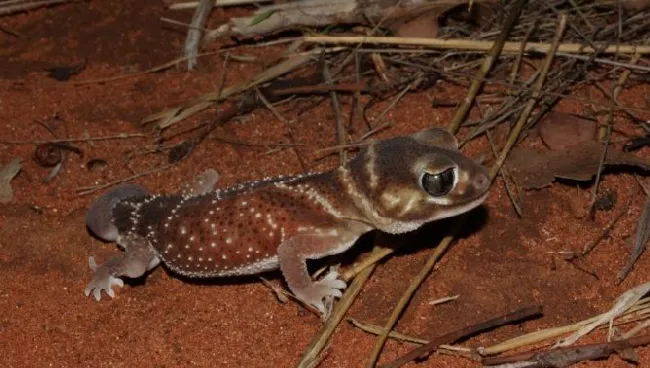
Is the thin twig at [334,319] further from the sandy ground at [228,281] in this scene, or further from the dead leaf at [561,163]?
the dead leaf at [561,163]

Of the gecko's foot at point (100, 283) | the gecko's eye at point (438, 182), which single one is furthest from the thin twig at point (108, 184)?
the gecko's eye at point (438, 182)

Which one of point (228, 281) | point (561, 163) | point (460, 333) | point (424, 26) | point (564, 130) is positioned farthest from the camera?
point (424, 26)

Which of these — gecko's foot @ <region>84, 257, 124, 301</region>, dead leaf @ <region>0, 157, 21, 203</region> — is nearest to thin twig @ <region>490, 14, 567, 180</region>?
gecko's foot @ <region>84, 257, 124, 301</region>

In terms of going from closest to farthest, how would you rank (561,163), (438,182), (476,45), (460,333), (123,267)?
(438,182), (460,333), (123,267), (561,163), (476,45)

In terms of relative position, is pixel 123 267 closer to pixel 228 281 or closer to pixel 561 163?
pixel 228 281

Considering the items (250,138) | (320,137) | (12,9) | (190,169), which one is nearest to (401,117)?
(320,137)

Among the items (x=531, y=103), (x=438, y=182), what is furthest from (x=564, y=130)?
(x=438, y=182)

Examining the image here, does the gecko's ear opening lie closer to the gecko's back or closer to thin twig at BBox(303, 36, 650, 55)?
the gecko's back
